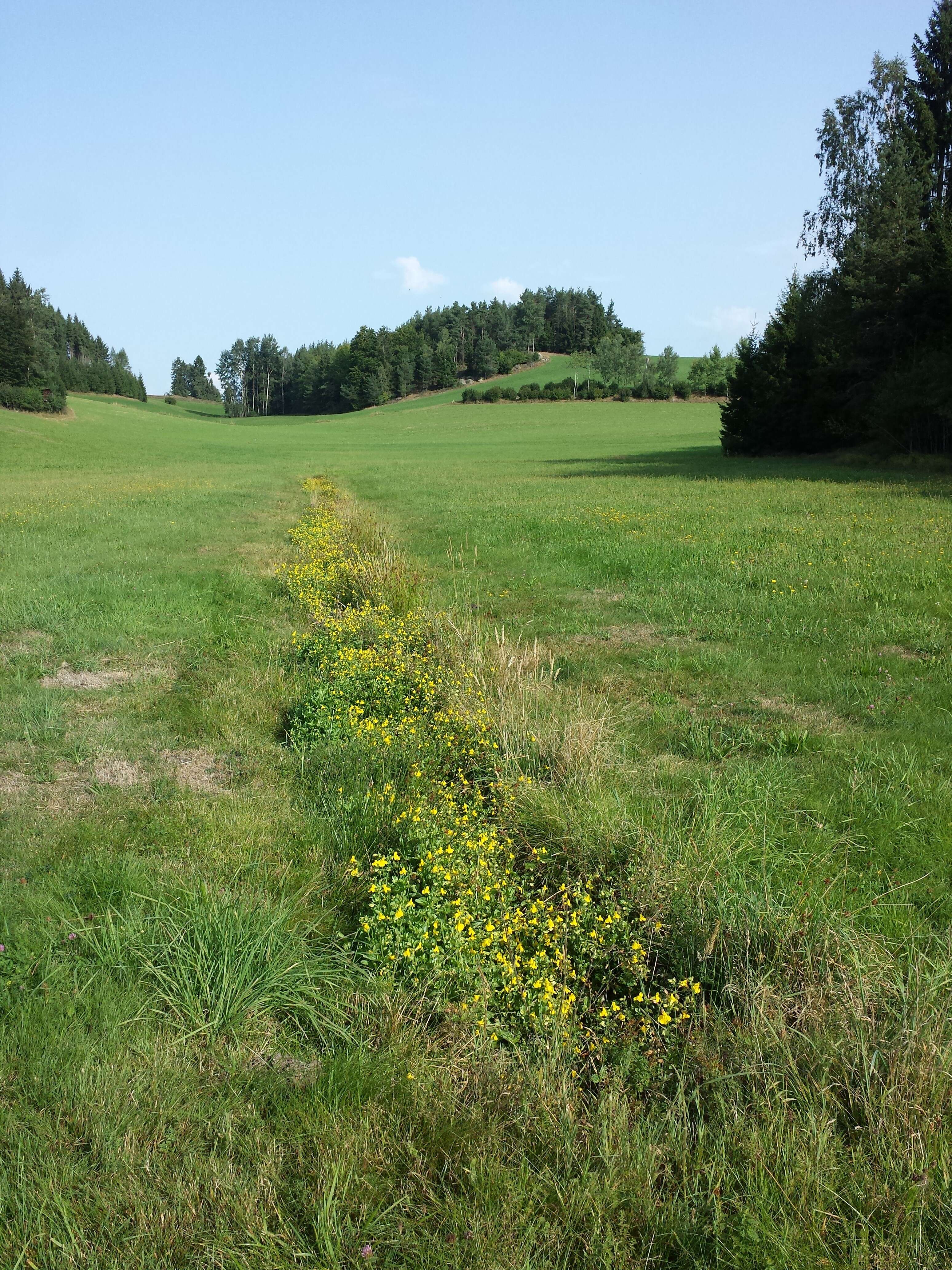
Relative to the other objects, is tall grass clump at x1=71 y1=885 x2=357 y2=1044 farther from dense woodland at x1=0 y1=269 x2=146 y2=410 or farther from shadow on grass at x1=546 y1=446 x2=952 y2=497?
dense woodland at x1=0 y1=269 x2=146 y2=410

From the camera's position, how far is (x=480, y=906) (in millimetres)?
3637

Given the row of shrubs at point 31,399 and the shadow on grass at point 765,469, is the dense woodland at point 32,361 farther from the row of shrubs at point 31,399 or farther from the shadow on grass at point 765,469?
the shadow on grass at point 765,469

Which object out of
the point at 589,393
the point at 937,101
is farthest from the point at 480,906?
the point at 589,393

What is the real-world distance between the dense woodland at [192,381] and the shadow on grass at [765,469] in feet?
563

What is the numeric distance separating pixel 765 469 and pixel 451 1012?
3234 cm

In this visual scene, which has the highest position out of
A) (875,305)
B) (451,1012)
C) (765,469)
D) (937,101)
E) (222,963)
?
(937,101)

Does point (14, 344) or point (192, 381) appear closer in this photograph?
point (14, 344)

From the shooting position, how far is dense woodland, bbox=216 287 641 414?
11856 centimetres

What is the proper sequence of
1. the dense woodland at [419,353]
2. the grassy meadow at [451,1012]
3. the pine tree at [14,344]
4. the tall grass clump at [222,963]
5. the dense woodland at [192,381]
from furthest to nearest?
the dense woodland at [192,381] < the dense woodland at [419,353] < the pine tree at [14,344] < the tall grass clump at [222,963] < the grassy meadow at [451,1012]

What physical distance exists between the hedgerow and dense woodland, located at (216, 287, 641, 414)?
10902 centimetres

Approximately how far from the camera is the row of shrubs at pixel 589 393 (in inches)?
3642

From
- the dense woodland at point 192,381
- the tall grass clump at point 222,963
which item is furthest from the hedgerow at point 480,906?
the dense woodland at point 192,381

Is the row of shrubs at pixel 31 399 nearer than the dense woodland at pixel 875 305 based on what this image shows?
No

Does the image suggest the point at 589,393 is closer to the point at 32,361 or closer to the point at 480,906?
the point at 32,361
